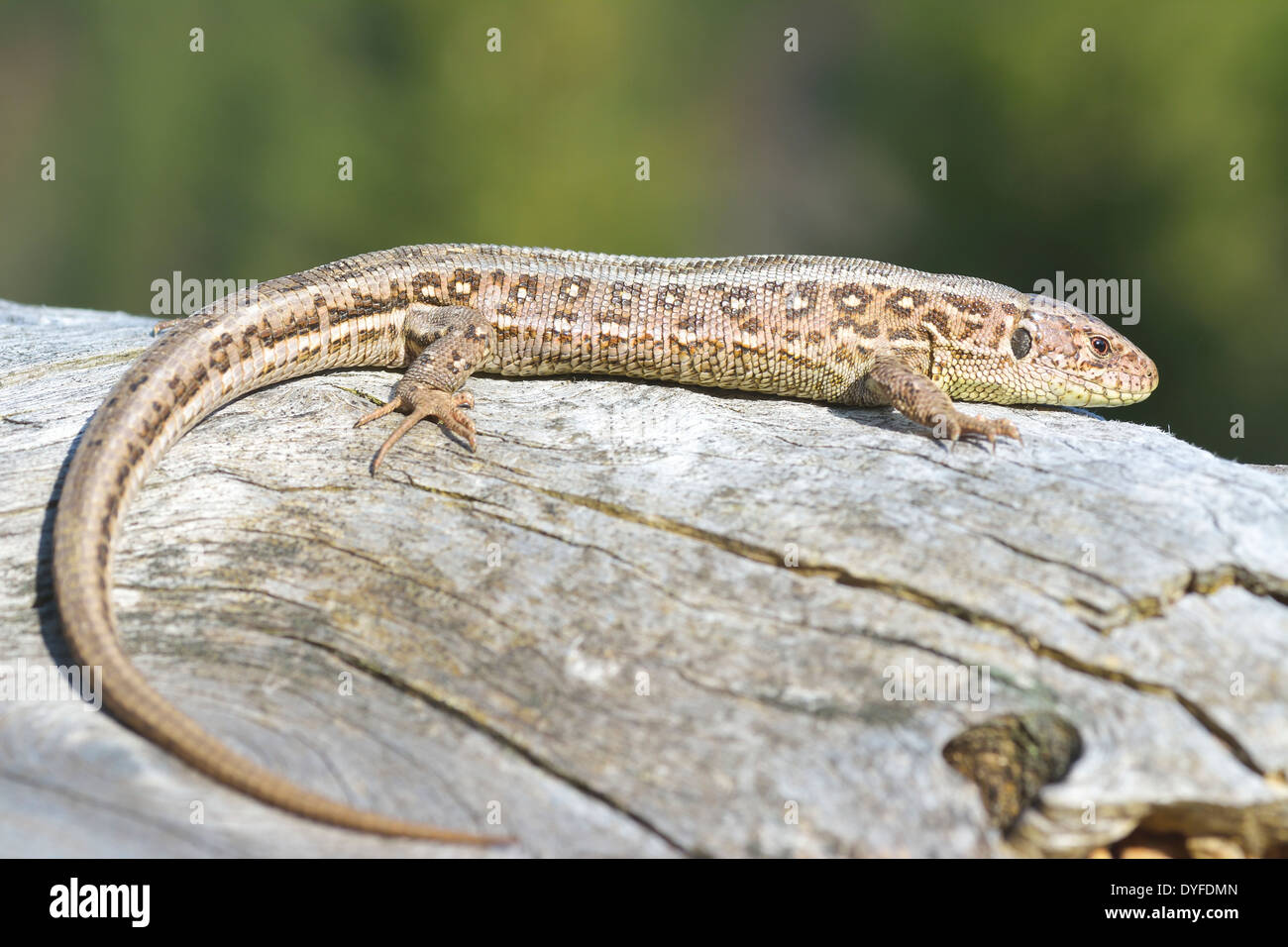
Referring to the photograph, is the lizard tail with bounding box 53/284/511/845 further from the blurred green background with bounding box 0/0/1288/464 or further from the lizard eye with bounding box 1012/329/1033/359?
the blurred green background with bounding box 0/0/1288/464

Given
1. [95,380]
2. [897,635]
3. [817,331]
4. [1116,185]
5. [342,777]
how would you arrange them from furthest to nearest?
1. [1116,185]
2. [817,331]
3. [95,380]
4. [897,635]
5. [342,777]

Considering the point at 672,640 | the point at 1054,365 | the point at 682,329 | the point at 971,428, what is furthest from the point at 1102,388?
the point at 672,640

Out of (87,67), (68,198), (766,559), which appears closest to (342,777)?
(766,559)

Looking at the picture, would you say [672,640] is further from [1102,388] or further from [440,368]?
→ [1102,388]

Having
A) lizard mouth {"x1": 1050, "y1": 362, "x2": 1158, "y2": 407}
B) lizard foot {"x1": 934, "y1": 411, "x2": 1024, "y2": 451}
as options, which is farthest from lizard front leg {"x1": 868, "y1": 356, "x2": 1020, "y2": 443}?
lizard mouth {"x1": 1050, "y1": 362, "x2": 1158, "y2": 407}

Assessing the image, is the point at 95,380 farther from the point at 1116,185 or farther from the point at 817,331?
the point at 1116,185

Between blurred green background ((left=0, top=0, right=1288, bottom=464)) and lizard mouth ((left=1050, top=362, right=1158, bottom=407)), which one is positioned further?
blurred green background ((left=0, top=0, right=1288, bottom=464))
